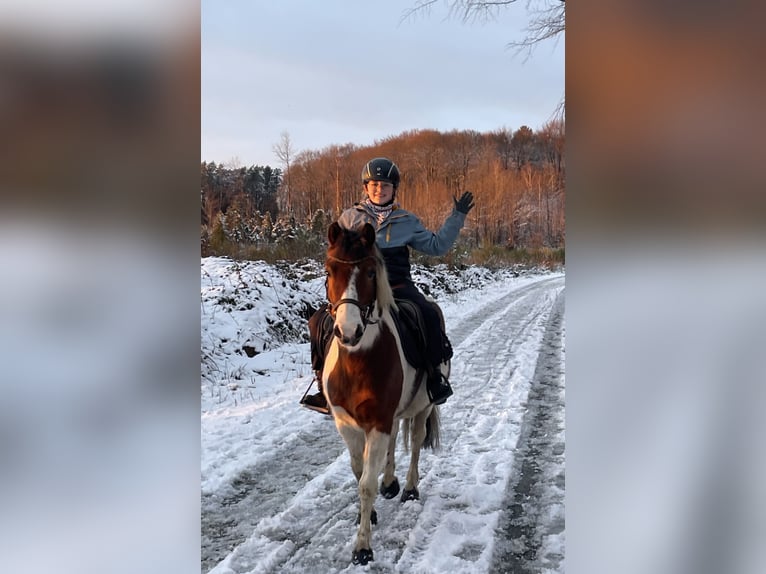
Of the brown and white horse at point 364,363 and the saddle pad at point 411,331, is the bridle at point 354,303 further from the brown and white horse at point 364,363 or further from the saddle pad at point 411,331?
the saddle pad at point 411,331

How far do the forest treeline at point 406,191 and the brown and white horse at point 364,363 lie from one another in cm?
92

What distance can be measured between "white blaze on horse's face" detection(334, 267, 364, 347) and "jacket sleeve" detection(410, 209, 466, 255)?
884 millimetres

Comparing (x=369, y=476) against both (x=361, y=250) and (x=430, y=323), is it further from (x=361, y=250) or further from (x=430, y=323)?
(x=361, y=250)

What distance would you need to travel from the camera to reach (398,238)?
310 centimetres

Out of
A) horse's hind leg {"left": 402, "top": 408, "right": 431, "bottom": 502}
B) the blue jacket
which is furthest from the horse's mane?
horse's hind leg {"left": 402, "top": 408, "right": 431, "bottom": 502}

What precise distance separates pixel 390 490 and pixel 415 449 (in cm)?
37

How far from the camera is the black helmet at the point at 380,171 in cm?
298

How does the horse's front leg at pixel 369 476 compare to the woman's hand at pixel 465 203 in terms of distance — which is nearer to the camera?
the horse's front leg at pixel 369 476
